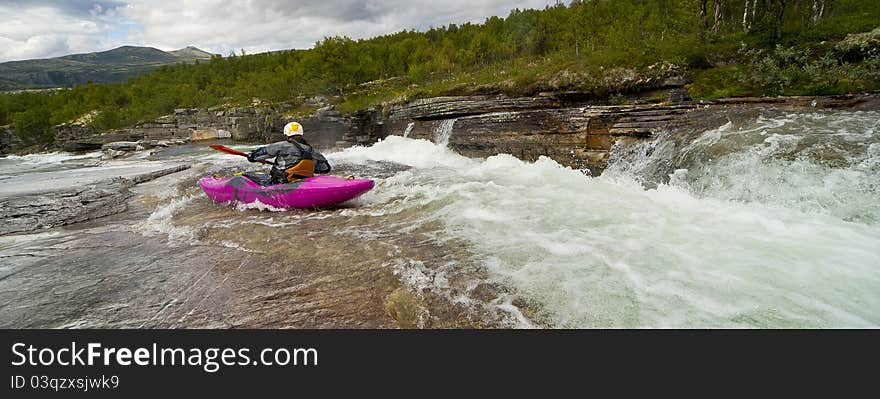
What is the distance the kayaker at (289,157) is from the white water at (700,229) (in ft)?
5.21

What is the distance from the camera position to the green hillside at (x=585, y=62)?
1128 cm

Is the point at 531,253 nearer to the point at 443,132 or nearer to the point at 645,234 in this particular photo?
the point at 645,234

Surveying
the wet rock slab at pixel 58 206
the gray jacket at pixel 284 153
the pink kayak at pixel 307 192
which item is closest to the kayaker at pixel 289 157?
the gray jacket at pixel 284 153

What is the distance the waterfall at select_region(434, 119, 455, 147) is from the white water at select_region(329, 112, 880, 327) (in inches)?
301

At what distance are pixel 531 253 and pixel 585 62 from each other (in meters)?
14.7

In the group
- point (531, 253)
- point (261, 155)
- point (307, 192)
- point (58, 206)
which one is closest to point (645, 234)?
point (531, 253)

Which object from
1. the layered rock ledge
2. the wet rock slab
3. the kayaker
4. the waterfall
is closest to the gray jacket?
the kayaker

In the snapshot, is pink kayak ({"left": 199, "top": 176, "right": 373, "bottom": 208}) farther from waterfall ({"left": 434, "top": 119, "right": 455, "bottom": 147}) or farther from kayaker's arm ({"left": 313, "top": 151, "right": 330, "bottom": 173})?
waterfall ({"left": 434, "top": 119, "right": 455, "bottom": 147})

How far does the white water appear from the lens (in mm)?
3223

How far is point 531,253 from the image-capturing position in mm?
4535
